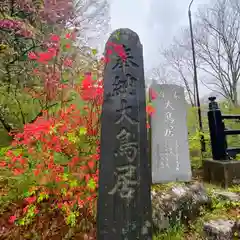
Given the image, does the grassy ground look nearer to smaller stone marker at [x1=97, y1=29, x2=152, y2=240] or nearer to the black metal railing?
smaller stone marker at [x1=97, y1=29, x2=152, y2=240]

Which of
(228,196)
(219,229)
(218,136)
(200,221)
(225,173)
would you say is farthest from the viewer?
(218,136)

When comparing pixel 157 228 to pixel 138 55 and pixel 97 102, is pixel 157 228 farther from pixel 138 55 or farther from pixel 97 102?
pixel 138 55

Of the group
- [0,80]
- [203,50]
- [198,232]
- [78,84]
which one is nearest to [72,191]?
[78,84]

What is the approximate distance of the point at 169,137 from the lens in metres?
3.64

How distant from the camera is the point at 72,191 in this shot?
2.59 m

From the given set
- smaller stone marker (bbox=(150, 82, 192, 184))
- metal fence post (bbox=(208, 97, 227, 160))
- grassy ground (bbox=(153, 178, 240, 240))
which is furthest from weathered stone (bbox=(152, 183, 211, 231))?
metal fence post (bbox=(208, 97, 227, 160))

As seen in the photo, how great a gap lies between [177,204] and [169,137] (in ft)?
3.91

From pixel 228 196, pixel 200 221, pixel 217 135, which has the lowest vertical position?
pixel 200 221

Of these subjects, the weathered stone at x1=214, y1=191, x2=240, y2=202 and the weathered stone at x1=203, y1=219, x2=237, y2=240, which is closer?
the weathered stone at x1=203, y1=219, x2=237, y2=240

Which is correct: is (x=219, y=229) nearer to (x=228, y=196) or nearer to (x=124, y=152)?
(x=228, y=196)

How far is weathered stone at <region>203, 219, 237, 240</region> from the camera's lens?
2496 mm

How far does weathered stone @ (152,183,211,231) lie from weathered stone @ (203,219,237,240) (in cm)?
37

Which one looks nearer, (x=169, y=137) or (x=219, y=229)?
(x=219, y=229)

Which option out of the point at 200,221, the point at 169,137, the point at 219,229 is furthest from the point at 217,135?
the point at 219,229
